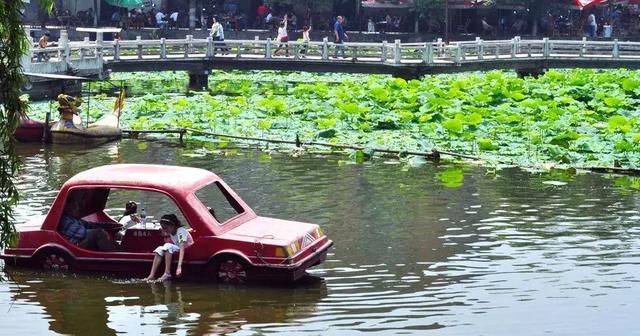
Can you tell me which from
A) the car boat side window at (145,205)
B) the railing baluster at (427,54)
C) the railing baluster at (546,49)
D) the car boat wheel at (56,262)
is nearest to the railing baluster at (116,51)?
the railing baluster at (427,54)

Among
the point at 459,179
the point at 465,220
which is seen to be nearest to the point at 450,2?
the point at 459,179

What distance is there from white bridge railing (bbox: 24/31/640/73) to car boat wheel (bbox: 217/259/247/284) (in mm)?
25849

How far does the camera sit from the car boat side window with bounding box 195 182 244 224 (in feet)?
53.2

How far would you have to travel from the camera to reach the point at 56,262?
51.4 feet

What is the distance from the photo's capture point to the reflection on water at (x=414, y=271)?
45.6ft

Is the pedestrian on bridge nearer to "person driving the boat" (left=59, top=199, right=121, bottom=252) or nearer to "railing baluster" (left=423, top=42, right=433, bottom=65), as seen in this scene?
"railing baluster" (left=423, top=42, right=433, bottom=65)

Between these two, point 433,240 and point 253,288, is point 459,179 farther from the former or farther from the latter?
point 253,288

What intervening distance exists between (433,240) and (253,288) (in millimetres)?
3751

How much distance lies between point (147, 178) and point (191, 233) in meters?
0.82

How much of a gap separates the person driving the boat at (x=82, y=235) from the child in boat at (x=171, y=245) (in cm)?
74

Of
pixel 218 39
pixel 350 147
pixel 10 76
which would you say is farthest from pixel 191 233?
pixel 218 39

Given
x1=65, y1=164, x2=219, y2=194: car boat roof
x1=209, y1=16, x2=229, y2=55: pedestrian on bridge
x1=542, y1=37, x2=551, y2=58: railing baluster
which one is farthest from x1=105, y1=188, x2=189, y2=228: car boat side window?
x1=542, y1=37, x2=551, y2=58: railing baluster

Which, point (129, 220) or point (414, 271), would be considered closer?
point (129, 220)

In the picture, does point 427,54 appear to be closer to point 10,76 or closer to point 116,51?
point 116,51
